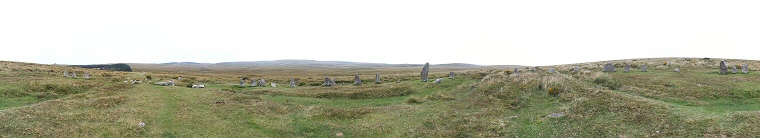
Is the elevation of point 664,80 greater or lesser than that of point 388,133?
greater

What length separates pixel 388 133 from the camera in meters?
19.4

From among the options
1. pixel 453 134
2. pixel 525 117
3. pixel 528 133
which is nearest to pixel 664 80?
pixel 525 117

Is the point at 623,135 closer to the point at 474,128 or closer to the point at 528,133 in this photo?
the point at 528,133

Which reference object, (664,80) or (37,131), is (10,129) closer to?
(37,131)

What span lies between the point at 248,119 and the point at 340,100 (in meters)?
8.60

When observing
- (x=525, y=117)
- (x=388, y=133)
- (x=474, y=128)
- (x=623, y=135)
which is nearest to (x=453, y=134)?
(x=474, y=128)

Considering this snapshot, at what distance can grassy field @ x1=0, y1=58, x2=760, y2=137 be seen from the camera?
17.0 metres

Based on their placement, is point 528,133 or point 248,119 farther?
point 248,119

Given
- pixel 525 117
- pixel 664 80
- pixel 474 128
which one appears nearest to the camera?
A: pixel 474 128

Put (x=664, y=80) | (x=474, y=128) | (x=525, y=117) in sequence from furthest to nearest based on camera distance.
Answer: (x=664, y=80) < (x=525, y=117) < (x=474, y=128)

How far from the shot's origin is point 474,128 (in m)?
18.7

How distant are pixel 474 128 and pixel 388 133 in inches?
165

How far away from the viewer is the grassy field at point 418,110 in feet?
55.6

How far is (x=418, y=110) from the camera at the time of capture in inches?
936
